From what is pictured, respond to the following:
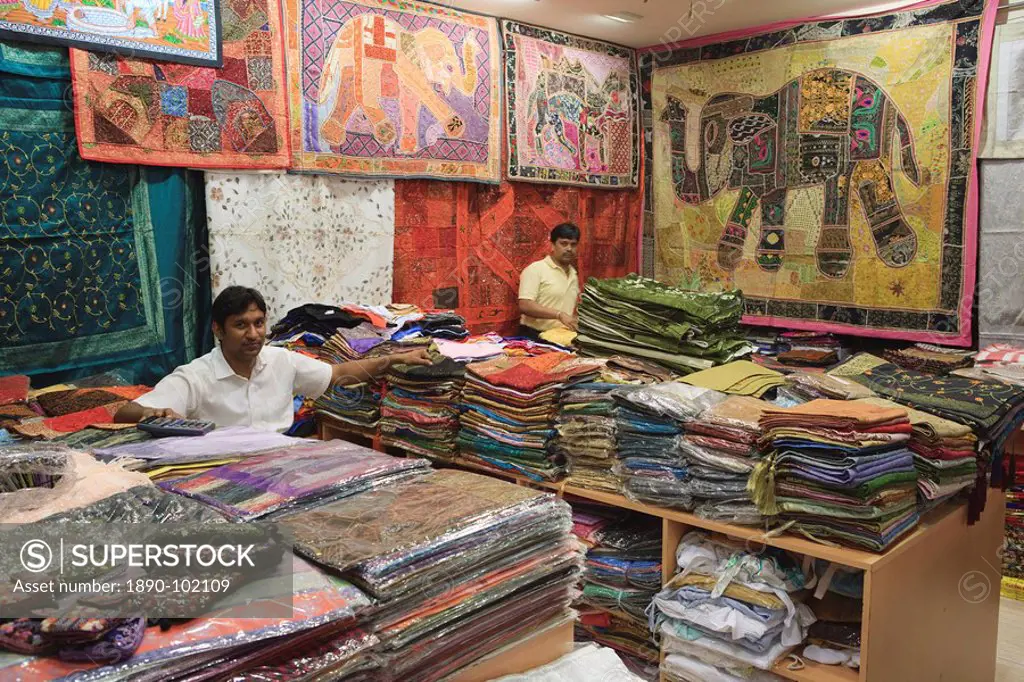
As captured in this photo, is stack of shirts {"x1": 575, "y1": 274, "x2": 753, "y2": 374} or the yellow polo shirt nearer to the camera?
stack of shirts {"x1": 575, "y1": 274, "x2": 753, "y2": 374}

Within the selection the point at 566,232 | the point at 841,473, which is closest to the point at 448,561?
the point at 841,473

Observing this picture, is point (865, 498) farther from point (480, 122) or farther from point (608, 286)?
point (480, 122)

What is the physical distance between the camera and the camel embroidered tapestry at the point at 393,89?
168 inches

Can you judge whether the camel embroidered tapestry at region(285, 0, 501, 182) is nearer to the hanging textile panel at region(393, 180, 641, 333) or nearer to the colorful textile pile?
the hanging textile panel at region(393, 180, 641, 333)

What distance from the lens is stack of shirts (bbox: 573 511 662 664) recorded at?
2.75 m

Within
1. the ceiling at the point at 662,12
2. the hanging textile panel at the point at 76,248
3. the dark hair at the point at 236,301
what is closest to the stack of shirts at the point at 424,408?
the dark hair at the point at 236,301

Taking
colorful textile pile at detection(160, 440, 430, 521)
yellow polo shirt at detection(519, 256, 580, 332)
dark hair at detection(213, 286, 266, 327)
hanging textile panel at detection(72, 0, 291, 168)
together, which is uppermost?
hanging textile panel at detection(72, 0, 291, 168)

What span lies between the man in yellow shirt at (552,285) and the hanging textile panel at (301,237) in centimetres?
96

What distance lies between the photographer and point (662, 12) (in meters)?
5.11

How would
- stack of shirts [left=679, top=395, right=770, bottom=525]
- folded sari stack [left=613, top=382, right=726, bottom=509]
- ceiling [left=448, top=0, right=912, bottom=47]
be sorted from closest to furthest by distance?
stack of shirts [left=679, top=395, right=770, bottom=525] → folded sari stack [left=613, top=382, right=726, bottom=509] → ceiling [left=448, top=0, right=912, bottom=47]

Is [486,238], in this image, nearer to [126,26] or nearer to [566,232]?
[566,232]

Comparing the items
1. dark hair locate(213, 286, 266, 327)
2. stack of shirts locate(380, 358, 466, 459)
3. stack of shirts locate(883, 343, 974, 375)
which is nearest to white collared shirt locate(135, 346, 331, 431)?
dark hair locate(213, 286, 266, 327)

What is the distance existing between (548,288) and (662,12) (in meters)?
1.86

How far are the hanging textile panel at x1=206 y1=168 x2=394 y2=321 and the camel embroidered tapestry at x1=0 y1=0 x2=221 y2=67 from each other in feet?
1.92
